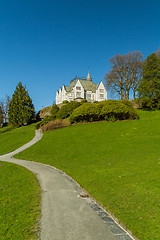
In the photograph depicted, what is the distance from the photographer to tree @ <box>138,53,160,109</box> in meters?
35.6

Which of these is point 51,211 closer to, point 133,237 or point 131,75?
point 133,237

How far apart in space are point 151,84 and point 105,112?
50.6ft

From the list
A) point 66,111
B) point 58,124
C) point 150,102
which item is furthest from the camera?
point 150,102

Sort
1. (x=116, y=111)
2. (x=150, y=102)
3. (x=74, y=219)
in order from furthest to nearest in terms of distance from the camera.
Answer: (x=150, y=102) → (x=116, y=111) → (x=74, y=219)

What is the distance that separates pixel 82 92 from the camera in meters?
61.3

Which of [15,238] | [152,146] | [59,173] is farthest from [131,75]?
[15,238]

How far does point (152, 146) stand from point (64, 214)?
14.4 metres

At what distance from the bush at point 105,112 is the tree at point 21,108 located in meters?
20.6

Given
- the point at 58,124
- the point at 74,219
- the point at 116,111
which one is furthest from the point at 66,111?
the point at 74,219

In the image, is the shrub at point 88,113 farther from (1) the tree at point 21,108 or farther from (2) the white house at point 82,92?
(2) the white house at point 82,92

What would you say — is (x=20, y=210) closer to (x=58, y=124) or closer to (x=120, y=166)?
(x=120, y=166)

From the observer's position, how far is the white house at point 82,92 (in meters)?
60.7

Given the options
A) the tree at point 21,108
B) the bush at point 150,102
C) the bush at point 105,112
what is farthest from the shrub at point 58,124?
the bush at point 150,102

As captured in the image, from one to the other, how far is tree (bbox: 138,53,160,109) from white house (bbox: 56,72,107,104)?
27402mm
